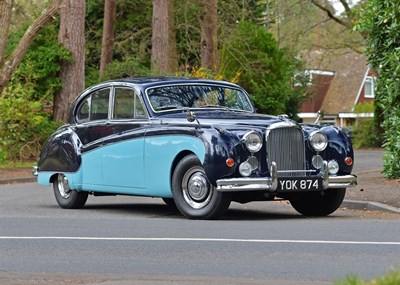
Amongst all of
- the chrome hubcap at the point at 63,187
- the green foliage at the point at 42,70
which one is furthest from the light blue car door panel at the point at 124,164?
the green foliage at the point at 42,70

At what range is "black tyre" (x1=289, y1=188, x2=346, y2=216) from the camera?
51.0 ft

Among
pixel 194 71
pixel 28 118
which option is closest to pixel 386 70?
pixel 28 118

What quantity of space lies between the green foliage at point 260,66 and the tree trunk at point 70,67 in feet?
44.2

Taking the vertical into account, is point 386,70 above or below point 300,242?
above

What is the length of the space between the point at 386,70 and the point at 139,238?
11244mm

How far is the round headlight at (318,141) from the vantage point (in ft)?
48.9

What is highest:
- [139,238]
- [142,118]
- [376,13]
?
[376,13]

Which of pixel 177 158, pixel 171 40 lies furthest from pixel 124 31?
pixel 177 158

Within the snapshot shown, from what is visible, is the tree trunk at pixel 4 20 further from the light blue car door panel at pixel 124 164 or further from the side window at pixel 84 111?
the light blue car door panel at pixel 124 164

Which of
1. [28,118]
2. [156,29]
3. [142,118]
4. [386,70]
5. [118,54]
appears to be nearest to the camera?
[142,118]

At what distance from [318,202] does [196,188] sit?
1997 millimetres

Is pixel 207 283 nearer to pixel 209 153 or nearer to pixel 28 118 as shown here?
pixel 209 153

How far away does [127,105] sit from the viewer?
1636 centimetres

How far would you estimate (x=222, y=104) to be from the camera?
16562 millimetres
